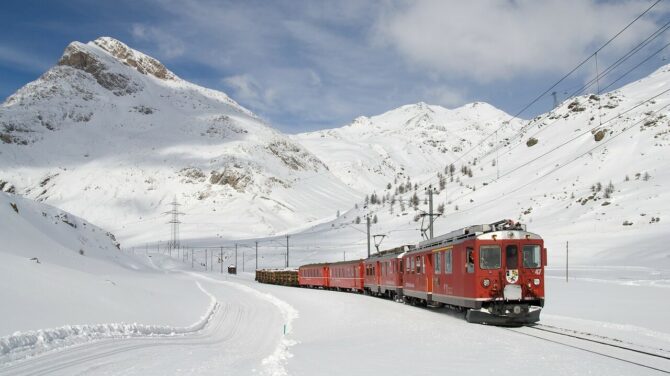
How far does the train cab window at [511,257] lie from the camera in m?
21.2

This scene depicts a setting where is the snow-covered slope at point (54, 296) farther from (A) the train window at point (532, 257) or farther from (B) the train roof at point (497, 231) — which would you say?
(A) the train window at point (532, 257)

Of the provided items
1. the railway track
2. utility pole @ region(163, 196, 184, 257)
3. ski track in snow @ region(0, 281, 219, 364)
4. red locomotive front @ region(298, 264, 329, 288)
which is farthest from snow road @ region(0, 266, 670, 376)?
utility pole @ region(163, 196, 184, 257)

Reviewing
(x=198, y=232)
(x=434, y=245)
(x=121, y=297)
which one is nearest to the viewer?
(x=121, y=297)

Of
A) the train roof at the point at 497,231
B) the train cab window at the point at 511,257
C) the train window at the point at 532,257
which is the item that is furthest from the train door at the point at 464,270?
the train window at the point at 532,257

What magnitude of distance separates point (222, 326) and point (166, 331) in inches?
189

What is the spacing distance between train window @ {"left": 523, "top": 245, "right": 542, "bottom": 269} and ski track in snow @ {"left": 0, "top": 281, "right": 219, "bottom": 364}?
40.1ft

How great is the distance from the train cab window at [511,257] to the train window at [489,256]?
33 centimetres

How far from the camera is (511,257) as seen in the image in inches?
839

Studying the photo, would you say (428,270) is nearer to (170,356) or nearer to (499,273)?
(499,273)

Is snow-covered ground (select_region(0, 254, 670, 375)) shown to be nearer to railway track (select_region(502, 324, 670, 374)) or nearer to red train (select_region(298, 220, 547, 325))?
railway track (select_region(502, 324, 670, 374))

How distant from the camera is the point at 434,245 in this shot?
26812 millimetres

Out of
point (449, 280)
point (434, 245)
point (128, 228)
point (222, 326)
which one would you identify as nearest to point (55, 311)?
point (222, 326)

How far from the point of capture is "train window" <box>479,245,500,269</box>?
2120 centimetres

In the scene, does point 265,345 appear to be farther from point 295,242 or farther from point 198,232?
point 198,232
